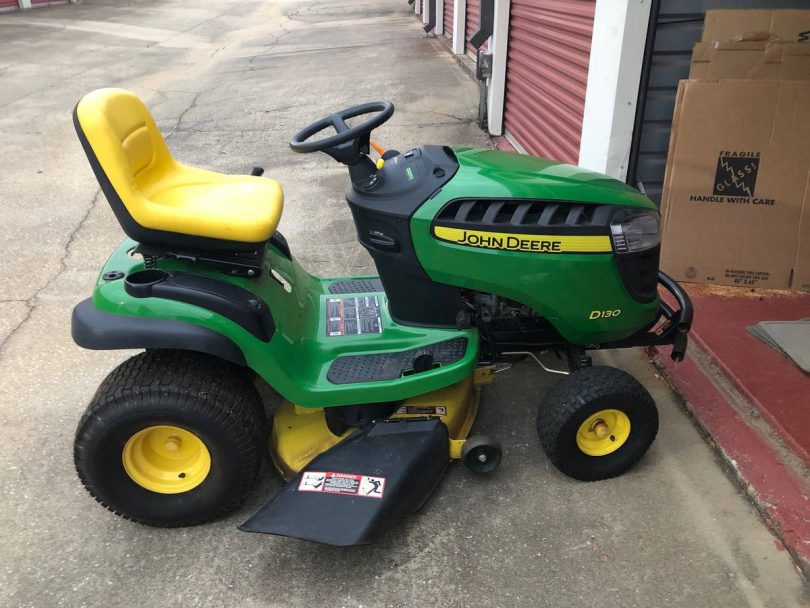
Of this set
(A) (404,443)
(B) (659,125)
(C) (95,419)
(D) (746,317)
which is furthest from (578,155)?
(C) (95,419)

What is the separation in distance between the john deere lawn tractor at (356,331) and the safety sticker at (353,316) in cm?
3

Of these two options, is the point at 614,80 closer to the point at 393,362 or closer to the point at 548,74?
the point at 548,74

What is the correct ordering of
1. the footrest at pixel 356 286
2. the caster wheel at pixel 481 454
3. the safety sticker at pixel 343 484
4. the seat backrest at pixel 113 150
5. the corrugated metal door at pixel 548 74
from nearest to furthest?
the seat backrest at pixel 113 150 → the safety sticker at pixel 343 484 → the caster wheel at pixel 481 454 → the footrest at pixel 356 286 → the corrugated metal door at pixel 548 74

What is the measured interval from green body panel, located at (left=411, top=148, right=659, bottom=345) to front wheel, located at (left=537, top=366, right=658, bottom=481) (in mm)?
201

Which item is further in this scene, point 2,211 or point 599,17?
point 2,211

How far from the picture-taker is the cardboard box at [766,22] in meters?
3.05

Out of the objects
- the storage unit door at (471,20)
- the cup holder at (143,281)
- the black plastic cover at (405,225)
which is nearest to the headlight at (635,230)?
the black plastic cover at (405,225)

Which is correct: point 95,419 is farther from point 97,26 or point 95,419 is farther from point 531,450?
point 97,26

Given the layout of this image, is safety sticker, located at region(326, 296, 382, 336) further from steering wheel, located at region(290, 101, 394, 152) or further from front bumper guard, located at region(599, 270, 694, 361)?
front bumper guard, located at region(599, 270, 694, 361)

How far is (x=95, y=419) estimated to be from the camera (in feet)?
6.61

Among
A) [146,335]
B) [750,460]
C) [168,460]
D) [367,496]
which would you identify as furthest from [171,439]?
[750,460]

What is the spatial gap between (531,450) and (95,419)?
5.10ft

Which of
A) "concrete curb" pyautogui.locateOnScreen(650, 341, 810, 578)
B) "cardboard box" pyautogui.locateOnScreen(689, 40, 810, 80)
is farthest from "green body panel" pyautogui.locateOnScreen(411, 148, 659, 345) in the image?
"cardboard box" pyautogui.locateOnScreen(689, 40, 810, 80)

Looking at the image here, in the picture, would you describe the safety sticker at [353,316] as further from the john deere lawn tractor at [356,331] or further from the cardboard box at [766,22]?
the cardboard box at [766,22]
